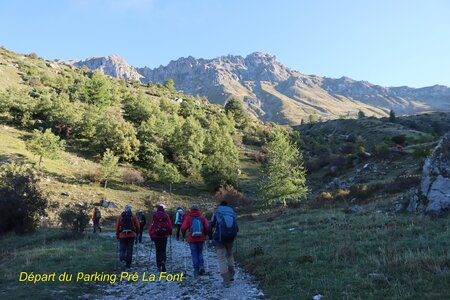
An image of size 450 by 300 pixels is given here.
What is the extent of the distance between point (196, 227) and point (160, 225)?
144 centimetres

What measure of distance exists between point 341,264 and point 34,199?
793 inches

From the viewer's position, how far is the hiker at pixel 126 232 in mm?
12062

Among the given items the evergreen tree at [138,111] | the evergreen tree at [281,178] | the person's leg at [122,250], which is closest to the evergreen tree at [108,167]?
the evergreen tree at [281,178]

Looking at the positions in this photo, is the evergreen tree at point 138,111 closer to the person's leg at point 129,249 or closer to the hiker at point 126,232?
the hiker at point 126,232

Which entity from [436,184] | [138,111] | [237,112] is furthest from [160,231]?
[237,112]

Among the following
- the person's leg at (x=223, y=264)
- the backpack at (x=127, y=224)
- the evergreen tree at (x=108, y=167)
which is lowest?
the person's leg at (x=223, y=264)

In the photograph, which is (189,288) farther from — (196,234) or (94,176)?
(94,176)

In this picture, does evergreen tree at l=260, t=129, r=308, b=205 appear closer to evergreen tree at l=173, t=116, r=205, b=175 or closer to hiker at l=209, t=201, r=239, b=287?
evergreen tree at l=173, t=116, r=205, b=175

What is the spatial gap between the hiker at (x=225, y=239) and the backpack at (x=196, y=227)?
0.88 m

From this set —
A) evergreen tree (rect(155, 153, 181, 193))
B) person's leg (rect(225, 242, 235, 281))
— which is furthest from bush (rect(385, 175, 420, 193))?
evergreen tree (rect(155, 153, 181, 193))

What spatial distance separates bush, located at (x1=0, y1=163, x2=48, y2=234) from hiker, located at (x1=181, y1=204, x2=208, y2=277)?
15.6 meters

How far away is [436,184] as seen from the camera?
1580 centimetres

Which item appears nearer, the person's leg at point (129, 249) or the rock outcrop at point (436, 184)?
the person's leg at point (129, 249)

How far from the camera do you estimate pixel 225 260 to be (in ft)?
30.8
